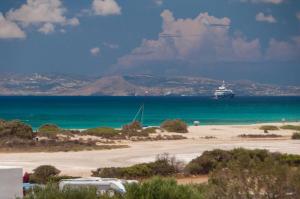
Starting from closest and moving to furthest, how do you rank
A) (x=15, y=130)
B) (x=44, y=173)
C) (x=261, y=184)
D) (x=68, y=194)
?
(x=68, y=194), (x=261, y=184), (x=44, y=173), (x=15, y=130)

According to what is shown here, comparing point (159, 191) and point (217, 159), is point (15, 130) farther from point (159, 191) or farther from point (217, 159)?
point (159, 191)

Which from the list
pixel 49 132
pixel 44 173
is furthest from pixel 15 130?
pixel 44 173

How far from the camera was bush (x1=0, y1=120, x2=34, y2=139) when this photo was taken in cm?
5134

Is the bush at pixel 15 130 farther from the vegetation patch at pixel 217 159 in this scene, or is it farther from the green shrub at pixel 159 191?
the green shrub at pixel 159 191

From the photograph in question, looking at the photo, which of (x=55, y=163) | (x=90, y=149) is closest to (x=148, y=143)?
(x=90, y=149)

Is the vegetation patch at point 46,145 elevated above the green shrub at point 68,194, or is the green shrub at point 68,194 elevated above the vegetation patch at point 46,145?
the vegetation patch at point 46,145

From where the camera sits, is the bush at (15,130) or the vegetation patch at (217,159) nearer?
the vegetation patch at (217,159)

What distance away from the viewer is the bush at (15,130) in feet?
168

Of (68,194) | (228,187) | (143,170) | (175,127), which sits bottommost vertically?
(143,170)

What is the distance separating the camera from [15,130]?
51.8m

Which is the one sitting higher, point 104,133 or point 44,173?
point 104,133

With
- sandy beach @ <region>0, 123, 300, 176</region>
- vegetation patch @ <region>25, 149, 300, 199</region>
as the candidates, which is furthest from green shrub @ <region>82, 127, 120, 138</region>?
vegetation patch @ <region>25, 149, 300, 199</region>

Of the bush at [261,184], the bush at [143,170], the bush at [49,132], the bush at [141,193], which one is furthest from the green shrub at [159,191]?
the bush at [49,132]

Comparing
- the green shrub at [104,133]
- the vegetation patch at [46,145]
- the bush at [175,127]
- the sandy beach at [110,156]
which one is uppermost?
the bush at [175,127]
